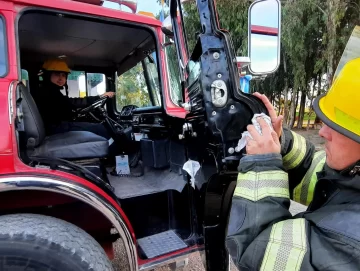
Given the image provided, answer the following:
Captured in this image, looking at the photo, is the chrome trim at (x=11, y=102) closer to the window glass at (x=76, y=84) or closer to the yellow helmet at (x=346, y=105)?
the yellow helmet at (x=346, y=105)

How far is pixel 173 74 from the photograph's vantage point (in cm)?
231

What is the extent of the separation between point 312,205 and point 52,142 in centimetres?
172

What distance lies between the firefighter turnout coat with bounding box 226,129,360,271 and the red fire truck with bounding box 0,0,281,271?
1.51 feet

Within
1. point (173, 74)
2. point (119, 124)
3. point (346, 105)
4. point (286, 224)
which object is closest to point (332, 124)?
point (346, 105)

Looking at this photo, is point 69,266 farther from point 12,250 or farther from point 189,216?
point 189,216

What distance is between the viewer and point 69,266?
1341mm

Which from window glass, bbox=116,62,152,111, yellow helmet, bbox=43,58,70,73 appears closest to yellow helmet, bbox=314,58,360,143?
window glass, bbox=116,62,152,111

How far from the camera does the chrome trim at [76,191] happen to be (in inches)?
51.8

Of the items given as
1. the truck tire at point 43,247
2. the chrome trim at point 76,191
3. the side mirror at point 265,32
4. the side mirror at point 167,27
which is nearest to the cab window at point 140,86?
the side mirror at point 167,27

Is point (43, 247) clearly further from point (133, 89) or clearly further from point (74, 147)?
point (133, 89)

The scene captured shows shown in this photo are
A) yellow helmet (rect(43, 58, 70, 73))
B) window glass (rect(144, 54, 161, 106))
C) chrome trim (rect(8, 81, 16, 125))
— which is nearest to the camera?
chrome trim (rect(8, 81, 16, 125))

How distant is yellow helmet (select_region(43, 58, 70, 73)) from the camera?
3141mm

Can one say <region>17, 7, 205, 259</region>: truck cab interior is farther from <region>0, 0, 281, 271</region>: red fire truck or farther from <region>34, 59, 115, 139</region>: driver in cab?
<region>34, 59, 115, 139</region>: driver in cab

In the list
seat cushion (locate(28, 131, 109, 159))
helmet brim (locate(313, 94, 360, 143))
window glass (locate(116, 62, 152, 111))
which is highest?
window glass (locate(116, 62, 152, 111))
